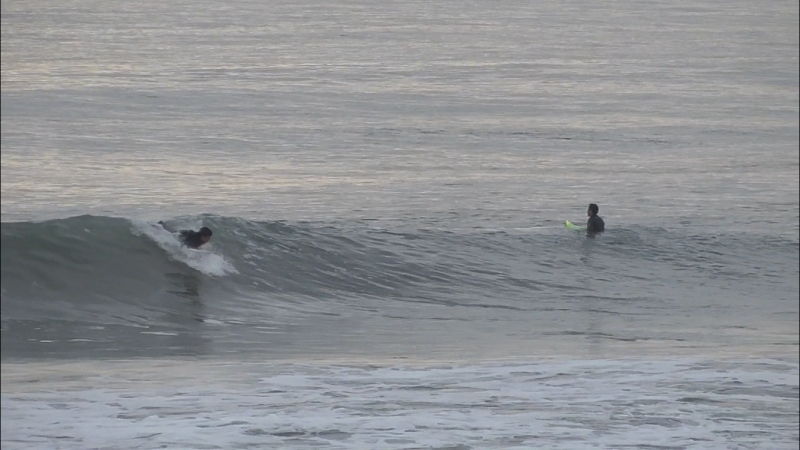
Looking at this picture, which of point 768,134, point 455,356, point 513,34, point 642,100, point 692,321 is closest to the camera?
point 455,356

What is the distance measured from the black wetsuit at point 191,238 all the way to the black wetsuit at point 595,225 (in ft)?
19.8

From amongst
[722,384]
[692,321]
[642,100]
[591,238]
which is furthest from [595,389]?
[642,100]

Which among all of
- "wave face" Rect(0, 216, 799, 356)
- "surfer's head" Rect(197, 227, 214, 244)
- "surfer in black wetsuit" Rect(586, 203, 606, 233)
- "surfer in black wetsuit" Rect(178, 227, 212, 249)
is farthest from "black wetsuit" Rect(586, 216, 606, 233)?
"surfer's head" Rect(197, 227, 214, 244)

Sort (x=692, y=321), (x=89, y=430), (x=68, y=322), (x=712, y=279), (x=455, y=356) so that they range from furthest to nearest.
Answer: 1. (x=712, y=279)
2. (x=692, y=321)
3. (x=455, y=356)
4. (x=68, y=322)
5. (x=89, y=430)

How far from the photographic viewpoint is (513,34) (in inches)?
1884

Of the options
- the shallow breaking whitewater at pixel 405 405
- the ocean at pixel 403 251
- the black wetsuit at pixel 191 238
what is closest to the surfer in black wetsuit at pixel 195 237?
the black wetsuit at pixel 191 238

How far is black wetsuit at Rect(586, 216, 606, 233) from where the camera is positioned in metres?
17.3

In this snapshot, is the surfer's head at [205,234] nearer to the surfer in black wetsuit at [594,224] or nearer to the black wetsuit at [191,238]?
the black wetsuit at [191,238]

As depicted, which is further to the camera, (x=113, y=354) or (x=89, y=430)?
(x=113, y=354)

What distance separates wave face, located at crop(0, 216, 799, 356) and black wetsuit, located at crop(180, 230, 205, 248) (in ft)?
0.75

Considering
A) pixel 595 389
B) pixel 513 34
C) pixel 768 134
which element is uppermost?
pixel 513 34

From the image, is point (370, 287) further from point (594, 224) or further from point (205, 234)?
point (594, 224)

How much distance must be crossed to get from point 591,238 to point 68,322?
33.7ft

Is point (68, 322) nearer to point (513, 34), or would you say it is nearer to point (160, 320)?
point (160, 320)
